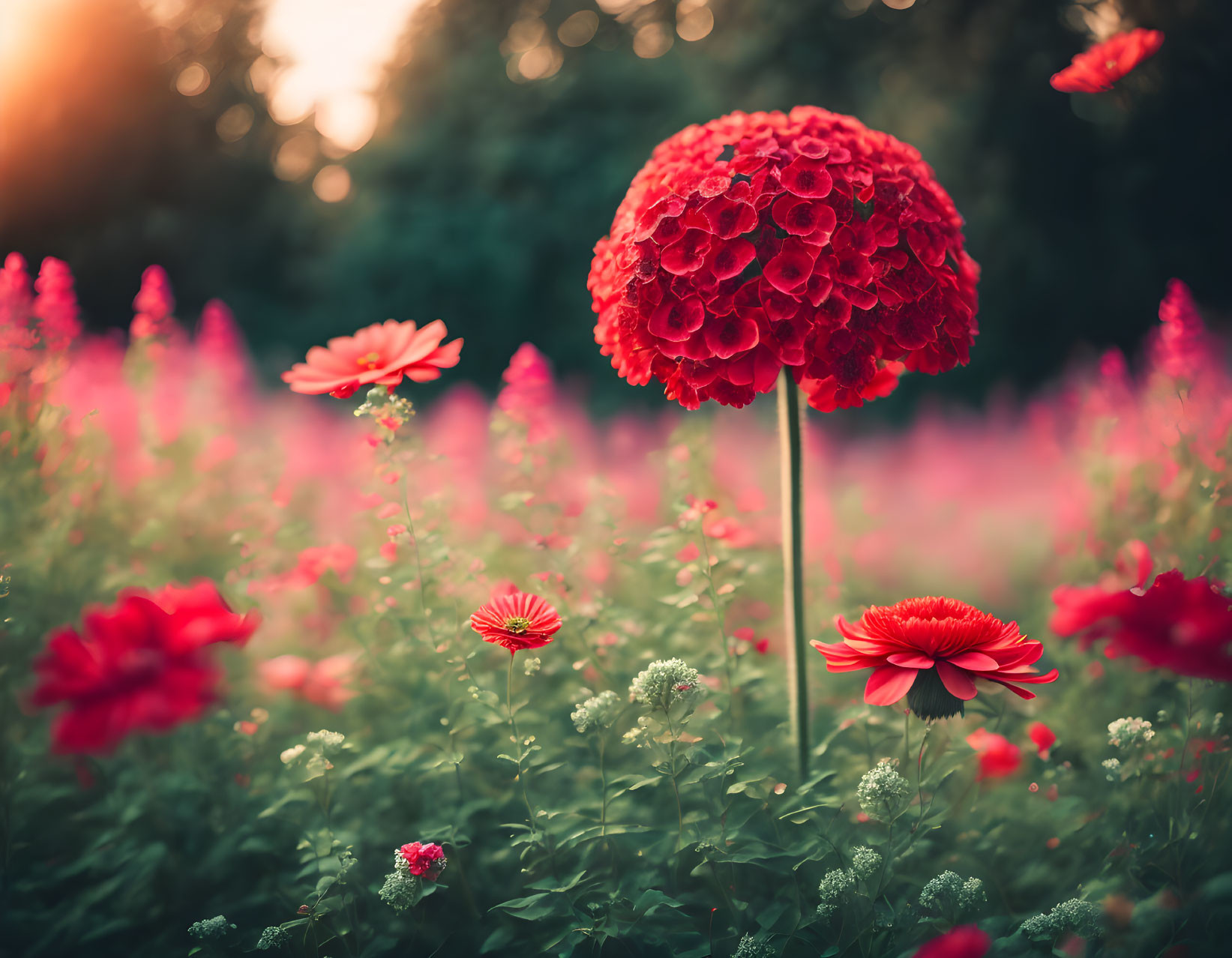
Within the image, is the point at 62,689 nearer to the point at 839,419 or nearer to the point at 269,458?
the point at 269,458

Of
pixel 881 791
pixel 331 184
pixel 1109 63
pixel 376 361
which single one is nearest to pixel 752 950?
pixel 881 791

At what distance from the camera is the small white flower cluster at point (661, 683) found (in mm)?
1363

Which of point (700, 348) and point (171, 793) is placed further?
point (171, 793)

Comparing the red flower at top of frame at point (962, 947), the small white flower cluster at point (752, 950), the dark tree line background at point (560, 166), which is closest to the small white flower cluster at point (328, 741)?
the small white flower cluster at point (752, 950)

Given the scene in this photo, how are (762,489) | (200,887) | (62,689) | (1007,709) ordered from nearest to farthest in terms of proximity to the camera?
(62,689)
(200,887)
(1007,709)
(762,489)

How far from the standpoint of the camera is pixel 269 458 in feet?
8.25

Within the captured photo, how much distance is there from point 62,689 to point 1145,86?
10.5 ft

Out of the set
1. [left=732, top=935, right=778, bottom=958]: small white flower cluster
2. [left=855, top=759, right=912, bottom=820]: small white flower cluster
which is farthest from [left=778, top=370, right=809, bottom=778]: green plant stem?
[left=732, top=935, right=778, bottom=958]: small white flower cluster

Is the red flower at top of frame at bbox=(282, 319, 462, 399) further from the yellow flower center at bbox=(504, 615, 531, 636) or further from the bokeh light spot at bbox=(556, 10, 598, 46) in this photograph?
the bokeh light spot at bbox=(556, 10, 598, 46)

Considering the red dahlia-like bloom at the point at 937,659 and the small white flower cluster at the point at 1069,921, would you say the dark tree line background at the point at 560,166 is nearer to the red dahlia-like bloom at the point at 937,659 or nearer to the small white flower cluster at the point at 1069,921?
the red dahlia-like bloom at the point at 937,659

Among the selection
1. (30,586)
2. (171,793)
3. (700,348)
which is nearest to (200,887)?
(171,793)

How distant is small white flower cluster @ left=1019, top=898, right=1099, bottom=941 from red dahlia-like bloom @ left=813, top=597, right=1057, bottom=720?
1.23 ft

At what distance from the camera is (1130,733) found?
4.84ft

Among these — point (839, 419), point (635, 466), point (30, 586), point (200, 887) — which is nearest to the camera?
point (200, 887)
